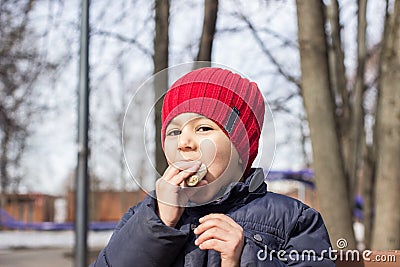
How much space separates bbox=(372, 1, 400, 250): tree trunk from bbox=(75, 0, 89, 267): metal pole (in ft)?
10.1

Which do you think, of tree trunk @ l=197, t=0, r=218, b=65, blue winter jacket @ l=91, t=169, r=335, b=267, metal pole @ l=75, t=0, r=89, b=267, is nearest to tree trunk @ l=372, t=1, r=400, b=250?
tree trunk @ l=197, t=0, r=218, b=65

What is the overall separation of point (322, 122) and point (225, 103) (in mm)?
3578

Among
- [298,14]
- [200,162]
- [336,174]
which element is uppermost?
[298,14]

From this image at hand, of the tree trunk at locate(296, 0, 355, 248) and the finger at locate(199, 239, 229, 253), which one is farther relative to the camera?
the tree trunk at locate(296, 0, 355, 248)

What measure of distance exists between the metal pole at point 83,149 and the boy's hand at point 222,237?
5.89 m

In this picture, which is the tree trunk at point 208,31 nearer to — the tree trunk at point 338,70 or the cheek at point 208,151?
the tree trunk at point 338,70

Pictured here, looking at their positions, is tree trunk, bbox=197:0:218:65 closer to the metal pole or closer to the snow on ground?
the metal pole

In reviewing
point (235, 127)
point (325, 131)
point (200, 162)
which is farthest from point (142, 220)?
point (325, 131)

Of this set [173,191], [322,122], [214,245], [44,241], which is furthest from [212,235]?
[44,241]

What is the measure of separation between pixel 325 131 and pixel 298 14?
849 mm

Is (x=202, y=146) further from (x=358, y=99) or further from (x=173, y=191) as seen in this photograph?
(x=358, y=99)

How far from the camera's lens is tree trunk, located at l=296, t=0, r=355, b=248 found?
16.6ft

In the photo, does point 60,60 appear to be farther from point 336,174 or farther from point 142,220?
point 142,220

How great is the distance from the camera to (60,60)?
8.38 metres
